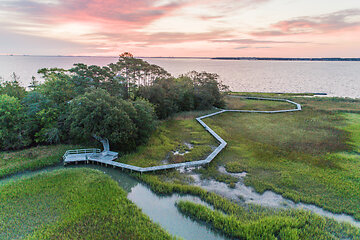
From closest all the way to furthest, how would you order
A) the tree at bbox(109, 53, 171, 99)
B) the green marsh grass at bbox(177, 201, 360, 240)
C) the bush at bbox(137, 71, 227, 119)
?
the green marsh grass at bbox(177, 201, 360, 240)
the tree at bbox(109, 53, 171, 99)
the bush at bbox(137, 71, 227, 119)

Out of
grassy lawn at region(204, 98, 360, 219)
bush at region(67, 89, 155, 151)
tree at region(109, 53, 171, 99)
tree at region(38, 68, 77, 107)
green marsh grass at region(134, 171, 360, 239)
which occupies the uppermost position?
tree at region(109, 53, 171, 99)

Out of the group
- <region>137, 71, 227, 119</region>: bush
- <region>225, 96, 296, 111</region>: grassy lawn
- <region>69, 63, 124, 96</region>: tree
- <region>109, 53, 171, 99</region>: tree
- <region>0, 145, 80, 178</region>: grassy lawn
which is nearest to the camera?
<region>0, 145, 80, 178</region>: grassy lawn

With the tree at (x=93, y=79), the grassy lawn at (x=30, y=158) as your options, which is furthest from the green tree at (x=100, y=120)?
the tree at (x=93, y=79)

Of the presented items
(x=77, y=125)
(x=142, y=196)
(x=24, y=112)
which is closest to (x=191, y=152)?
(x=142, y=196)

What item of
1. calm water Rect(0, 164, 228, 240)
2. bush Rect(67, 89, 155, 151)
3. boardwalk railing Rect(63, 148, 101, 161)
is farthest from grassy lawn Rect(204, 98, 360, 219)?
boardwalk railing Rect(63, 148, 101, 161)

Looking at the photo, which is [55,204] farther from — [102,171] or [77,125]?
[77,125]

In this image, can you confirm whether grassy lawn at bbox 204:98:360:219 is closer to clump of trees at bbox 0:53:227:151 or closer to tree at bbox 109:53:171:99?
clump of trees at bbox 0:53:227:151

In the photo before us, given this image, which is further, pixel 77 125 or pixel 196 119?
pixel 196 119
